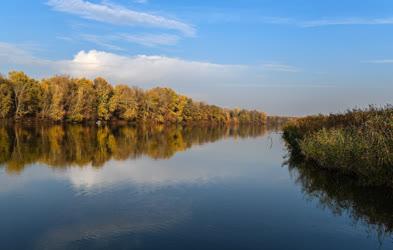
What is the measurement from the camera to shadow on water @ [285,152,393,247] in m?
9.44

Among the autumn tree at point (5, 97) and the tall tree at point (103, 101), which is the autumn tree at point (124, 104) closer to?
the tall tree at point (103, 101)

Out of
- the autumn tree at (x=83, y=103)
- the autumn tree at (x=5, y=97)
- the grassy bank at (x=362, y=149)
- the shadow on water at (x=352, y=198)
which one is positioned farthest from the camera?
the autumn tree at (x=83, y=103)

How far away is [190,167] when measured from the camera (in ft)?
61.8

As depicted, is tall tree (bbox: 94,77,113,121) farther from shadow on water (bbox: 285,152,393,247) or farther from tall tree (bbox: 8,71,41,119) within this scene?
shadow on water (bbox: 285,152,393,247)

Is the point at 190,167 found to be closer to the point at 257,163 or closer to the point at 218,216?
the point at 257,163

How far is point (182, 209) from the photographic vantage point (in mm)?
10500

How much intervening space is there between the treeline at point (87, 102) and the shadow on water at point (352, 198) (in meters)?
55.7

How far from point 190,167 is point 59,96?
168 feet

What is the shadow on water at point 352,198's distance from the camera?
9445 mm

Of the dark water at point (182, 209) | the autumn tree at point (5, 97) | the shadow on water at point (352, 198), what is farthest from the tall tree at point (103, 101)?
the shadow on water at point (352, 198)

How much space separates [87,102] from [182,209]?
6364 cm

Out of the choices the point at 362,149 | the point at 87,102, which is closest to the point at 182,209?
the point at 362,149

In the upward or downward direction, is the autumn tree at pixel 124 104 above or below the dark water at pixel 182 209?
above

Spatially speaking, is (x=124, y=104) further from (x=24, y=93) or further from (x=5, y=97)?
(x=5, y=97)
